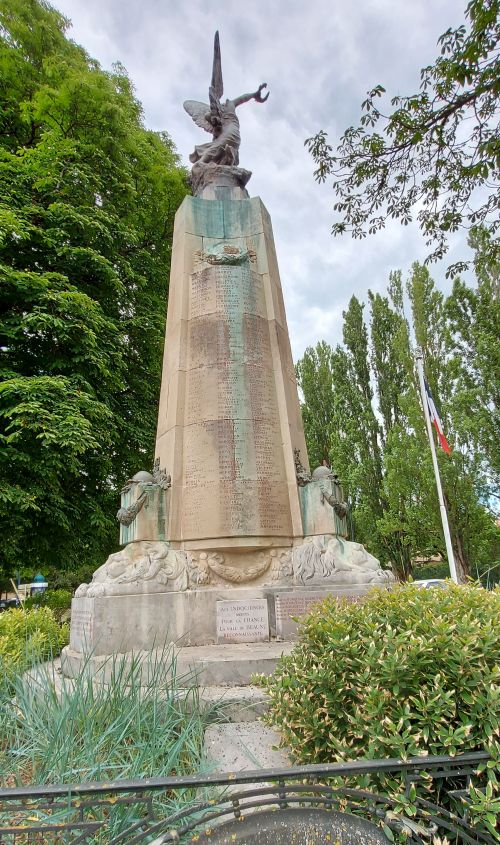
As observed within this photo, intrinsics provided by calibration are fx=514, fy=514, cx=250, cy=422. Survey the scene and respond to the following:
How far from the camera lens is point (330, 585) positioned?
18.8ft

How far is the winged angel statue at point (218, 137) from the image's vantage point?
8672 millimetres

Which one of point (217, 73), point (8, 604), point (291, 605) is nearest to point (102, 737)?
point (291, 605)

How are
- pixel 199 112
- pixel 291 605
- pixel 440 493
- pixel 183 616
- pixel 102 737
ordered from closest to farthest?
pixel 102 737 < pixel 183 616 < pixel 291 605 < pixel 199 112 < pixel 440 493

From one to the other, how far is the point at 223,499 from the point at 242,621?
4.74 ft

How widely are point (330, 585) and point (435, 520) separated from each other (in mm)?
12881

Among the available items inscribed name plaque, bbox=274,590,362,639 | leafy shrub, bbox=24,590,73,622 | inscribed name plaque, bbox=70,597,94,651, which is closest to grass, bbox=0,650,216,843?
inscribed name plaque, bbox=70,597,94,651

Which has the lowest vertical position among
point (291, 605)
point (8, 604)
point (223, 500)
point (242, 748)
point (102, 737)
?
point (242, 748)

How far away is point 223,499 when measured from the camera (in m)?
6.32

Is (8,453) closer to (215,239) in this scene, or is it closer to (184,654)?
(215,239)

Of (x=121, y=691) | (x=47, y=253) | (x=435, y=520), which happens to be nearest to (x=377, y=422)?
(x=435, y=520)

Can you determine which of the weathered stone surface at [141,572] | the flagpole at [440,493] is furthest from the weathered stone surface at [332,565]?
the flagpole at [440,493]

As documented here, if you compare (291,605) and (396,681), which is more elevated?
(291,605)

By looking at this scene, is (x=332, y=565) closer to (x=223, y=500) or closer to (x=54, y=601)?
(x=223, y=500)

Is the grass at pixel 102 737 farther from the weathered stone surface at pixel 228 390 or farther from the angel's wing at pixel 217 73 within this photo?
the angel's wing at pixel 217 73
